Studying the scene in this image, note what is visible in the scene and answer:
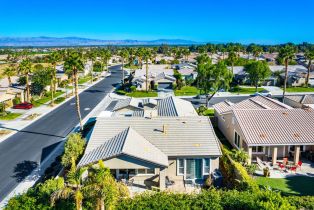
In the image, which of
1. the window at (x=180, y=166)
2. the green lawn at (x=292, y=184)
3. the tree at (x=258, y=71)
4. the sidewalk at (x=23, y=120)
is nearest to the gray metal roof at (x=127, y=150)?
the window at (x=180, y=166)

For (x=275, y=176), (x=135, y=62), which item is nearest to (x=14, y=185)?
(x=275, y=176)

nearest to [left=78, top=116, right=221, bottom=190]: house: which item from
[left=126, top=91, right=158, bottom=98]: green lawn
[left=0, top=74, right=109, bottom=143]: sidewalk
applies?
[left=0, top=74, right=109, bottom=143]: sidewalk

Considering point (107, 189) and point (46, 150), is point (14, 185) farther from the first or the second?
point (107, 189)

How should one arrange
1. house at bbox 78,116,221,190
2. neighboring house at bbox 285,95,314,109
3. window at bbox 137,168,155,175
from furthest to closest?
neighboring house at bbox 285,95,314,109 < window at bbox 137,168,155,175 < house at bbox 78,116,221,190

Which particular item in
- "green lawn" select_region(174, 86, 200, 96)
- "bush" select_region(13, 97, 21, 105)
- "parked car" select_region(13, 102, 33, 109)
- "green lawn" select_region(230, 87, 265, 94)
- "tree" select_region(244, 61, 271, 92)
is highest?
"tree" select_region(244, 61, 271, 92)

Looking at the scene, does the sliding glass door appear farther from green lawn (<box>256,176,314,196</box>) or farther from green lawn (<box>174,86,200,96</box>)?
green lawn (<box>174,86,200,96</box>)

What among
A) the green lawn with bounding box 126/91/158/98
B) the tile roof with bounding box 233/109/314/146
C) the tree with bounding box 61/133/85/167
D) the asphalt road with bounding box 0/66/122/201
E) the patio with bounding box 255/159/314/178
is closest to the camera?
the tree with bounding box 61/133/85/167

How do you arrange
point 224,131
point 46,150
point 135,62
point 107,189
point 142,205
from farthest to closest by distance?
point 135,62 → point 224,131 → point 46,150 → point 142,205 → point 107,189
